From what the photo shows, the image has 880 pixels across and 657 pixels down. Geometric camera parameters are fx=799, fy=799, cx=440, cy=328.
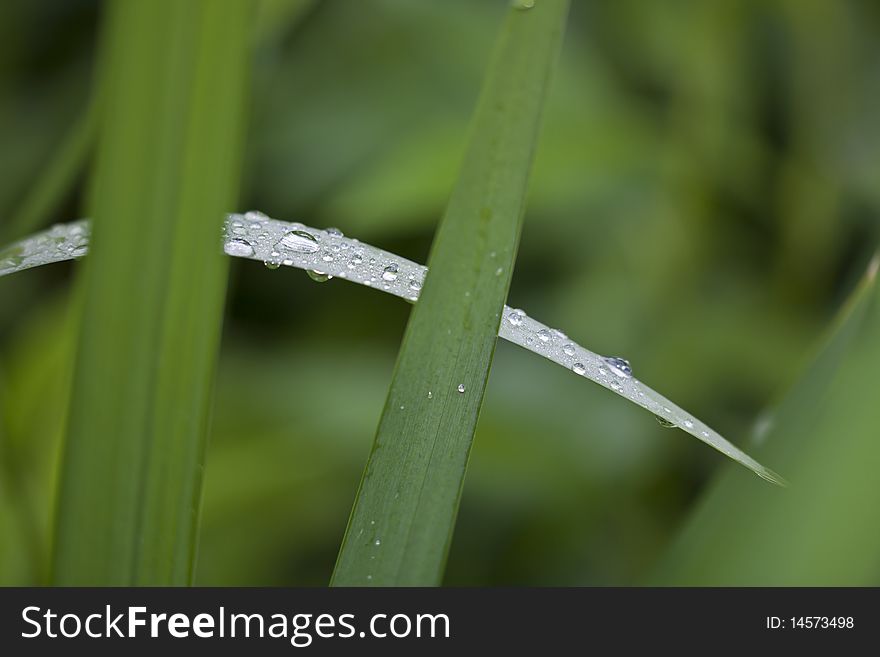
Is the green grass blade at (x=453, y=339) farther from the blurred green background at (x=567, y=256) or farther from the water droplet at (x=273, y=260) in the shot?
the blurred green background at (x=567, y=256)

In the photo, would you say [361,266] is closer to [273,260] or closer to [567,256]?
[273,260]

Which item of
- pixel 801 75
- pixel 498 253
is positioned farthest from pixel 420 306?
pixel 801 75

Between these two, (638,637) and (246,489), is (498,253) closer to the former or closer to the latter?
(638,637)

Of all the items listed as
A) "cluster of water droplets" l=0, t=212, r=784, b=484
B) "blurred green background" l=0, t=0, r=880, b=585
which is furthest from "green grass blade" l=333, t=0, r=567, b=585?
"blurred green background" l=0, t=0, r=880, b=585

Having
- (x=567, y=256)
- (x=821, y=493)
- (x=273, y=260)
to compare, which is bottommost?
(x=821, y=493)

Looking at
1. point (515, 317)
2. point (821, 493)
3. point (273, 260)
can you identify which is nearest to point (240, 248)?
point (273, 260)

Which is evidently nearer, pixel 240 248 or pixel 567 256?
pixel 240 248

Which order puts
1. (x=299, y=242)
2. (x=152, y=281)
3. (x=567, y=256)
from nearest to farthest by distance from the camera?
(x=152, y=281) < (x=299, y=242) < (x=567, y=256)
